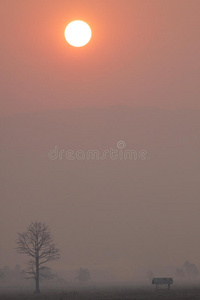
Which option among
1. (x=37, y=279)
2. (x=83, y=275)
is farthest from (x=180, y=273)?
(x=37, y=279)

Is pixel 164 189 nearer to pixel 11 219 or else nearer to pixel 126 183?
pixel 126 183

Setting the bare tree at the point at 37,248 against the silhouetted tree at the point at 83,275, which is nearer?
the bare tree at the point at 37,248

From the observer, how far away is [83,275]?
92.6 feet

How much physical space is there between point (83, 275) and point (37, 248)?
4.49 metres

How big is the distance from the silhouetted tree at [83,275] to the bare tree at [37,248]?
1517mm

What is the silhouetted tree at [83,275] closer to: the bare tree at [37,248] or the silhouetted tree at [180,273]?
the bare tree at [37,248]

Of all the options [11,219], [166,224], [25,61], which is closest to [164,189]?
→ [166,224]

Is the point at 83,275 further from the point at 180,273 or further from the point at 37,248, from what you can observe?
the point at 180,273

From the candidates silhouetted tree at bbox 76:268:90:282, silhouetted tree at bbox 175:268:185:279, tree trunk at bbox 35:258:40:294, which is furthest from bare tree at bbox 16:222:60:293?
silhouetted tree at bbox 175:268:185:279

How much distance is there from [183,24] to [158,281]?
49.6ft

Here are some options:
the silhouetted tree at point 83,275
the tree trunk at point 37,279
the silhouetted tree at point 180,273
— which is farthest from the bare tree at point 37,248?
the silhouetted tree at point 180,273

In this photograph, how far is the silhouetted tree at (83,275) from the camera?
91.7ft

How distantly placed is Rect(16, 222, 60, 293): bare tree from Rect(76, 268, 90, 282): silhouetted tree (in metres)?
1.52

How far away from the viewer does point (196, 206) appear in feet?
98.6
